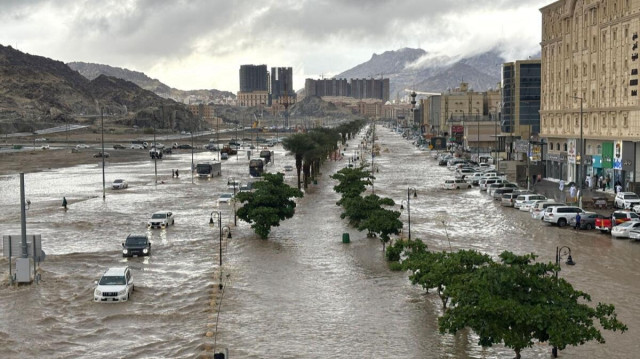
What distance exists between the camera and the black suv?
1688 inches

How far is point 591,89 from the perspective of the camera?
76.4 meters

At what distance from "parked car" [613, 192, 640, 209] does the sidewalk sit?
700mm

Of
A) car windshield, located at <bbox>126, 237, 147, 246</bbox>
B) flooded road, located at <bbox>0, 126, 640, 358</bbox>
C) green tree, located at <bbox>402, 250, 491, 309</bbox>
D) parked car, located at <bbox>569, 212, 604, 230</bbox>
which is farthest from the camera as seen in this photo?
parked car, located at <bbox>569, 212, 604, 230</bbox>

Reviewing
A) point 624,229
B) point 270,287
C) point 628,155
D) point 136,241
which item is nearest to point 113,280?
point 270,287

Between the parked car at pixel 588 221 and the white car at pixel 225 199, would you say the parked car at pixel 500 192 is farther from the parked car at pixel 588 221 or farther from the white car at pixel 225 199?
the white car at pixel 225 199

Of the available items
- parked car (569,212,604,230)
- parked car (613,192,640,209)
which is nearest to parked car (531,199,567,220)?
parked car (613,192,640,209)

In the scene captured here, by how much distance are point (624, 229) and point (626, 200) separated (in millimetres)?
11859

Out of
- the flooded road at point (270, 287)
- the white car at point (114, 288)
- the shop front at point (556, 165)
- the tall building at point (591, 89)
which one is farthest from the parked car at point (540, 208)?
the white car at point (114, 288)

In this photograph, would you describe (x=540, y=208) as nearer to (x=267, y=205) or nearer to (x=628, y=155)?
(x=628, y=155)

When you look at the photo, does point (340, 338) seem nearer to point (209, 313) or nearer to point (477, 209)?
point (209, 313)

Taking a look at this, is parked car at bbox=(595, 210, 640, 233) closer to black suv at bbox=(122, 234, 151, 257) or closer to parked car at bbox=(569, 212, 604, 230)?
parked car at bbox=(569, 212, 604, 230)

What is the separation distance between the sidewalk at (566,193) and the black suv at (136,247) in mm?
33435

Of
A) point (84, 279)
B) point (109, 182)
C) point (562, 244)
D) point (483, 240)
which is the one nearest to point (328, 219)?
point (483, 240)

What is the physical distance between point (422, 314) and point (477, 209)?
37937 mm
